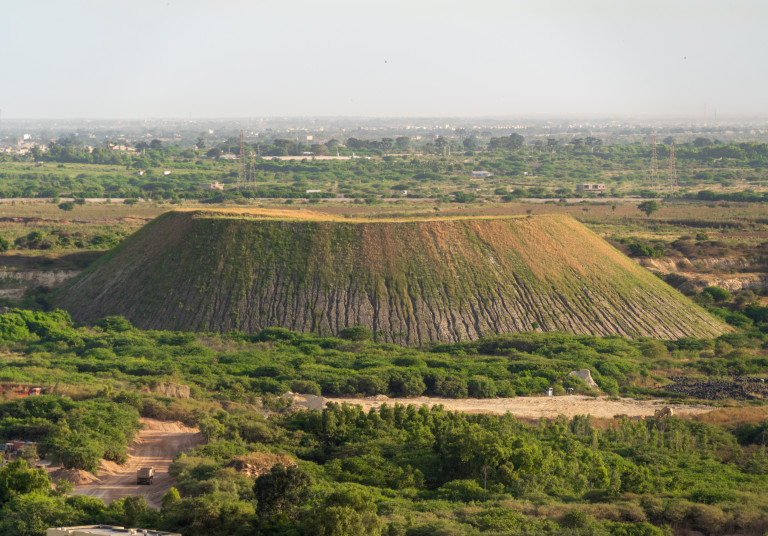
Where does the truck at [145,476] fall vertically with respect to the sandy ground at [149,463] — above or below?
above

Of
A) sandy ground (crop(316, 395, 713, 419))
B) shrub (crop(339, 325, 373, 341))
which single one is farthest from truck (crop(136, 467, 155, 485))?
shrub (crop(339, 325, 373, 341))

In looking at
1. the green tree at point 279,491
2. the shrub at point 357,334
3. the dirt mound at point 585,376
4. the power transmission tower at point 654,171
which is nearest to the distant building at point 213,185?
the power transmission tower at point 654,171

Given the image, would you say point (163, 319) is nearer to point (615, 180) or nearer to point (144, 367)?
point (144, 367)

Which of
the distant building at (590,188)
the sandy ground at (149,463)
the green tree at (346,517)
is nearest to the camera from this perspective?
the green tree at (346,517)

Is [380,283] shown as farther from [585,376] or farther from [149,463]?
[149,463]

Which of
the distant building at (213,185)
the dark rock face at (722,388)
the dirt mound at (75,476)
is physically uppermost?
the dirt mound at (75,476)

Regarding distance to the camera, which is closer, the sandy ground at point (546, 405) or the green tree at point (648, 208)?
the sandy ground at point (546, 405)

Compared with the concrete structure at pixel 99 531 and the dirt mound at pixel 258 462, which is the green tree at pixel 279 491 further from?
the dirt mound at pixel 258 462
